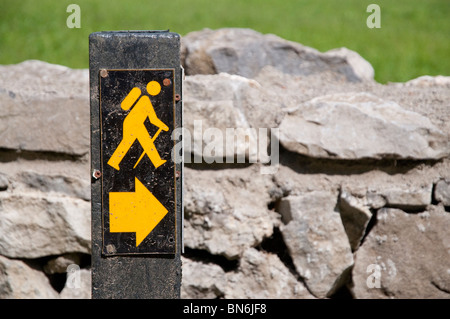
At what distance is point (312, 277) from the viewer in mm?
2217

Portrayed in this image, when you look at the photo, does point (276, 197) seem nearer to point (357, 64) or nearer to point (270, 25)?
point (357, 64)

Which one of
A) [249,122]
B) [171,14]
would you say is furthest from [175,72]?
[171,14]

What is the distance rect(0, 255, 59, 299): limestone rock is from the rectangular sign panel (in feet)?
2.84

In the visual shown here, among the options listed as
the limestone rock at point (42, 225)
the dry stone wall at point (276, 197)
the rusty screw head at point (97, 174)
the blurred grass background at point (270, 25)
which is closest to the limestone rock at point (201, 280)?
the dry stone wall at point (276, 197)

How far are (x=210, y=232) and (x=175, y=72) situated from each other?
0.83m

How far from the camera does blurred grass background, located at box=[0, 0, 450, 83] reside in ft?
12.5

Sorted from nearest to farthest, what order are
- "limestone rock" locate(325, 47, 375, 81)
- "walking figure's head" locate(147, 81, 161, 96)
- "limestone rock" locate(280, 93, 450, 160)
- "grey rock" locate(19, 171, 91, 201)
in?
1. "walking figure's head" locate(147, 81, 161, 96)
2. "limestone rock" locate(280, 93, 450, 160)
3. "grey rock" locate(19, 171, 91, 201)
4. "limestone rock" locate(325, 47, 375, 81)

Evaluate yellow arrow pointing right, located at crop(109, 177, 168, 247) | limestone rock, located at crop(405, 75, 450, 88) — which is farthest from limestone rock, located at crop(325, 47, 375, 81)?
yellow arrow pointing right, located at crop(109, 177, 168, 247)

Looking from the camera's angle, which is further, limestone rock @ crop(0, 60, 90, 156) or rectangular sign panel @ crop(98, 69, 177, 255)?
limestone rock @ crop(0, 60, 90, 156)

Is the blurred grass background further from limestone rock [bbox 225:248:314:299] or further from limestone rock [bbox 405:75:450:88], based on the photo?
limestone rock [bbox 225:248:314:299]

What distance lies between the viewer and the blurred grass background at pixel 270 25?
3.82 meters

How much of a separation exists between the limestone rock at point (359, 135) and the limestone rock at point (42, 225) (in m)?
0.88

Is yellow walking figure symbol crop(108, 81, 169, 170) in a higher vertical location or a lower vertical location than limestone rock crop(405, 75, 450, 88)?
lower

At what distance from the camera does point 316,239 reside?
2.20 meters
